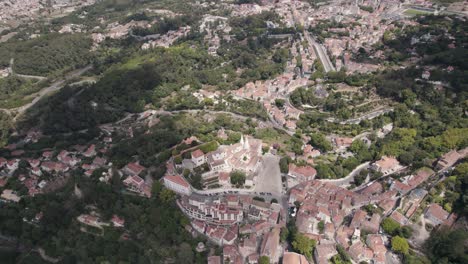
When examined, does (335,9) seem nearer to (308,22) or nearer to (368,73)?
(308,22)

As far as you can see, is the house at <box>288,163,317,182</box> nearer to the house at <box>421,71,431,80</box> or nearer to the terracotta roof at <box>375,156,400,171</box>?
the terracotta roof at <box>375,156,400,171</box>

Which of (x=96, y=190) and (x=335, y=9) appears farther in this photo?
(x=335, y=9)

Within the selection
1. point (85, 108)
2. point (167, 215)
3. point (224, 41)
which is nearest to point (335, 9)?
point (224, 41)

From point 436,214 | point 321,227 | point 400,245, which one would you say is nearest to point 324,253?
point 321,227

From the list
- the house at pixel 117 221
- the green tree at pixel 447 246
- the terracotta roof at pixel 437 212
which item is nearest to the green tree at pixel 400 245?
the green tree at pixel 447 246

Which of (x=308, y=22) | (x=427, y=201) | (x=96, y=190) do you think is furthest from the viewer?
(x=308, y=22)

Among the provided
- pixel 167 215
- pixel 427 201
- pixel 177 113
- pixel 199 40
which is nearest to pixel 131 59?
pixel 199 40

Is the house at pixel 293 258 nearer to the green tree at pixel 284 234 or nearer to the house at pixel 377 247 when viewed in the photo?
the green tree at pixel 284 234

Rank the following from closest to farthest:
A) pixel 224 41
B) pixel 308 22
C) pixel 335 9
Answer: pixel 224 41 < pixel 308 22 < pixel 335 9
